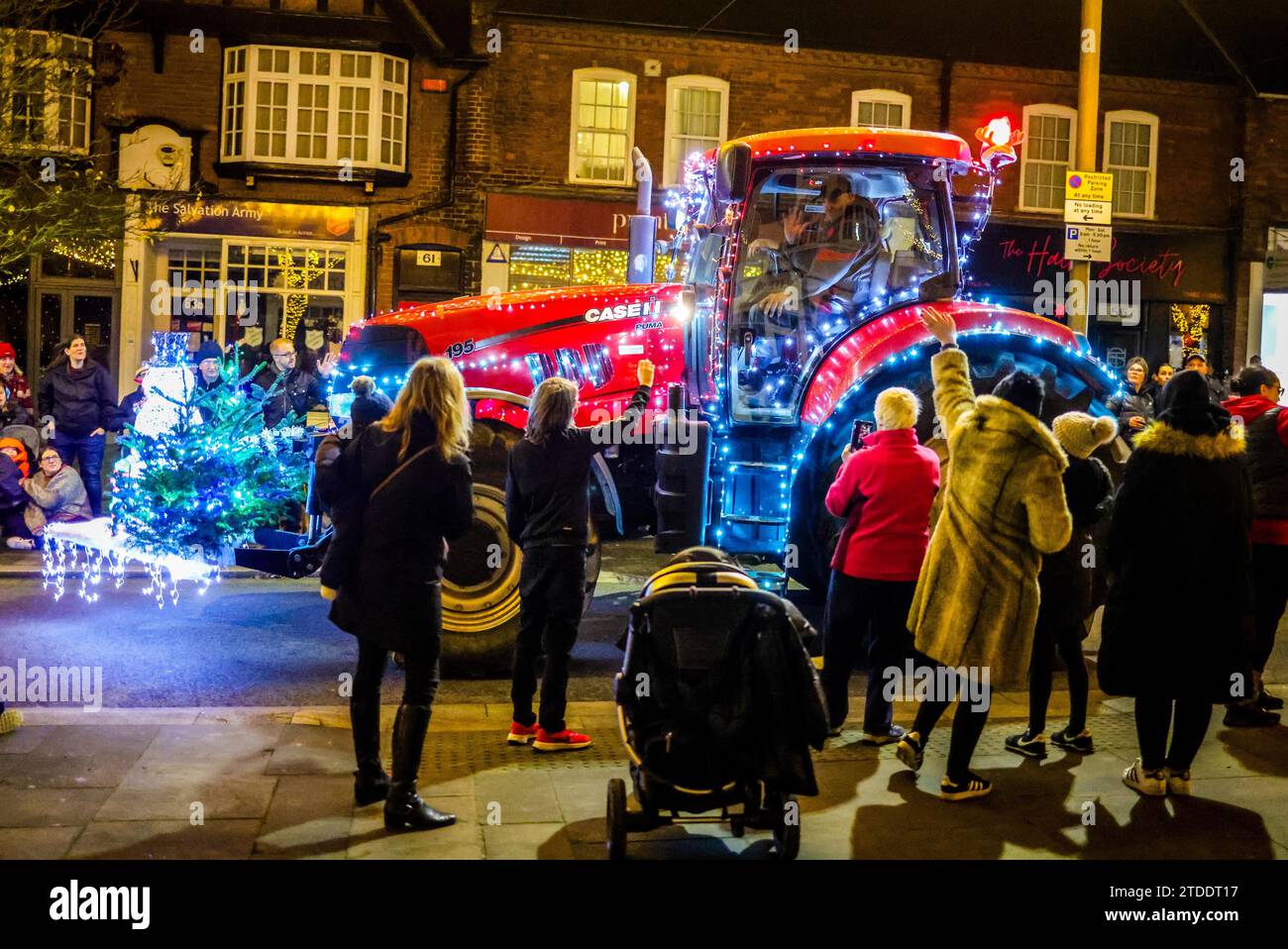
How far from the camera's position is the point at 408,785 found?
5.37 metres

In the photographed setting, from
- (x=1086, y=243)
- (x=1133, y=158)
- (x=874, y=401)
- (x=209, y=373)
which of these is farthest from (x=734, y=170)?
(x=1133, y=158)

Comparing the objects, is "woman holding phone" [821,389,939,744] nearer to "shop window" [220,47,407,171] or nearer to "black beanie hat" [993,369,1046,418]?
"black beanie hat" [993,369,1046,418]

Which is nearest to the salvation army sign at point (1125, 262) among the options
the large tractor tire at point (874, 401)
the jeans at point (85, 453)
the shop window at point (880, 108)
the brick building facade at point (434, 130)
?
the brick building facade at point (434, 130)

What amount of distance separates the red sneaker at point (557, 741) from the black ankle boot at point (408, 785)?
3.48 feet

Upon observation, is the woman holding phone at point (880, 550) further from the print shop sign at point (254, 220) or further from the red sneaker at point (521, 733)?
the print shop sign at point (254, 220)

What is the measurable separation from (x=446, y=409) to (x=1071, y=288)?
9699mm

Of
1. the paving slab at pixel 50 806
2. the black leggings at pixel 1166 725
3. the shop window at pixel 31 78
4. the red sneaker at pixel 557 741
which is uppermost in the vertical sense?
the shop window at pixel 31 78

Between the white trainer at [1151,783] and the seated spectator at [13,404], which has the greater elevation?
the seated spectator at [13,404]

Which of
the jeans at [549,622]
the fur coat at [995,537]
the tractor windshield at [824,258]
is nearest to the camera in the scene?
the fur coat at [995,537]

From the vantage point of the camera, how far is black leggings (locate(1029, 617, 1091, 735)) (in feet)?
20.9

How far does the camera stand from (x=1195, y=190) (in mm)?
23203

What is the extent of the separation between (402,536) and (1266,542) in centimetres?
487

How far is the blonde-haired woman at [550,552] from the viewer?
6539 millimetres

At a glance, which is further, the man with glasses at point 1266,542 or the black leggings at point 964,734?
the man with glasses at point 1266,542
